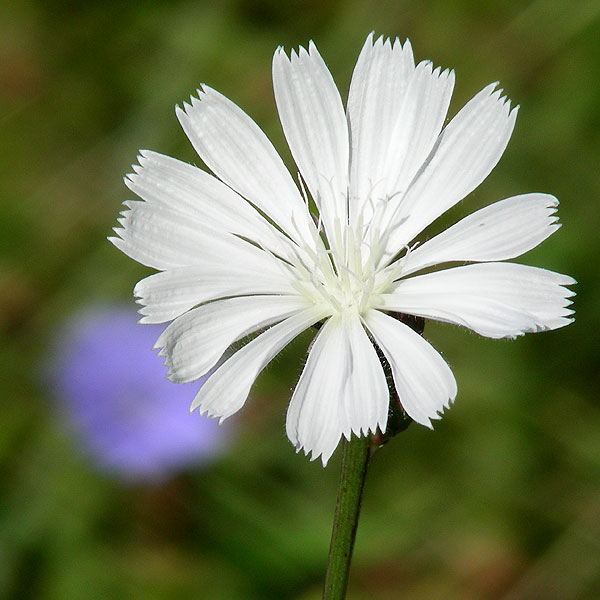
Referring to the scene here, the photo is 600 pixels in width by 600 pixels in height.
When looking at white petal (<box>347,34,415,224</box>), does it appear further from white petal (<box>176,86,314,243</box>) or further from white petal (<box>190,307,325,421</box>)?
white petal (<box>190,307,325,421</box>)

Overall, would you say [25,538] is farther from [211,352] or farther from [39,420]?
[211,352]

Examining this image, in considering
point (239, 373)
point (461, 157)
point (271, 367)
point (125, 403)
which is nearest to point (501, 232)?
point (461, 157)

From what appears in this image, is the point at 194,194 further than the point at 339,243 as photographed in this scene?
No

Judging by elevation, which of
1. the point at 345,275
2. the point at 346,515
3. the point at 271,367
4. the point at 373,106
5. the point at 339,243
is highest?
the point at 271,367

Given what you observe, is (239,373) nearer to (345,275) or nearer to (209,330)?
(209,330)

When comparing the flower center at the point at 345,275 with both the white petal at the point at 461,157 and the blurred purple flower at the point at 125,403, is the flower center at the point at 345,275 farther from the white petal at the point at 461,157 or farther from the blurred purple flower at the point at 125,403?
the blurred purple flower at the point at 125,403

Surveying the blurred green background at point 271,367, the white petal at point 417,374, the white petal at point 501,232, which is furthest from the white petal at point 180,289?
the blurred green background at point 271,367
